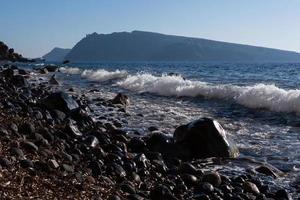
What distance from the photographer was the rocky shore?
596 centimetres

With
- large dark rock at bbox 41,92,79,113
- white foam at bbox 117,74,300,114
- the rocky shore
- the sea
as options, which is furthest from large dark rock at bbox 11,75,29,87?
the rocky shore

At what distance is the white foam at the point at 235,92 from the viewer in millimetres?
17203

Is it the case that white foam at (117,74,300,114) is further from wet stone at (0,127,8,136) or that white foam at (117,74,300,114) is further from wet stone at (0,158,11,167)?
wet stone at (0,158,11,167)

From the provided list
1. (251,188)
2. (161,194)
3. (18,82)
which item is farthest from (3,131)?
(18,82)

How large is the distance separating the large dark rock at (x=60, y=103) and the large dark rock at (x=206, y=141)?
4.76m

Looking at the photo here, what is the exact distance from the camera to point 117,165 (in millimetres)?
7484

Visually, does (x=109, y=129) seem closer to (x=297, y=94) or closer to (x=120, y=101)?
(x=120, y=101)

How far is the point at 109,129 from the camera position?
11531mm

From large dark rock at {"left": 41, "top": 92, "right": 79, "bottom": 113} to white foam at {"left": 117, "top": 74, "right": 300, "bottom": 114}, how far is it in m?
7.28

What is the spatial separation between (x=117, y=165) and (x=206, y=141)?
251 centimetres

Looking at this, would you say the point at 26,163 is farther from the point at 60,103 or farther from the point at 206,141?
the point at 60,103

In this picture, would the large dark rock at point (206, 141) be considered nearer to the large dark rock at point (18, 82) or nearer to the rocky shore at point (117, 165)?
the rocky shore at point (117, 165)

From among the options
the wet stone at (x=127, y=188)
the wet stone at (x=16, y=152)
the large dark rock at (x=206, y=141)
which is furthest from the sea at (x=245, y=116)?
the wet stone at (x=16, y=152)

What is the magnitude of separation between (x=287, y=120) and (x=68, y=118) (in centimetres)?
643
